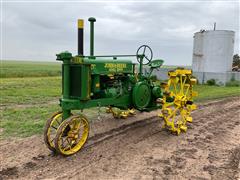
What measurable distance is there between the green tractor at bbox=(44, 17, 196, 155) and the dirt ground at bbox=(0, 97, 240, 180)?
0.29m

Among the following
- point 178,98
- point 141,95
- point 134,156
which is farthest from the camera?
point 178,98

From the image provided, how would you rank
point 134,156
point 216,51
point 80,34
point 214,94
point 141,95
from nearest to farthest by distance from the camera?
point 134,156 < point 80,34 < point 141,95 < point 214,94 < point 216,51

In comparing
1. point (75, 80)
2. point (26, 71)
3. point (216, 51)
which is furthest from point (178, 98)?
point (26, 71)

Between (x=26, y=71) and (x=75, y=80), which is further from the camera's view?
(x=26, y=71)

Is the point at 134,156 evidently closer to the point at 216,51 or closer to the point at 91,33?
the point at 91,33

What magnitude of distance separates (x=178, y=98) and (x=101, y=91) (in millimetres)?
2061

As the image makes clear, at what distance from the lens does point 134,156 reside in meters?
4.25

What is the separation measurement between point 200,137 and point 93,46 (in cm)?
297

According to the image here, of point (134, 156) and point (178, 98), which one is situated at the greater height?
point (178, 98)

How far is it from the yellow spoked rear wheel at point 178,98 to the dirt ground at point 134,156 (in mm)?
260

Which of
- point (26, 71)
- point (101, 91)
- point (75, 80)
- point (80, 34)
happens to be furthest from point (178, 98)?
point (26, 71)

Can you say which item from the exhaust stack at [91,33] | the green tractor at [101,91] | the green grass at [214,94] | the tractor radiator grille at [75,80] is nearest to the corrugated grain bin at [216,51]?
the green grass at [214,94]

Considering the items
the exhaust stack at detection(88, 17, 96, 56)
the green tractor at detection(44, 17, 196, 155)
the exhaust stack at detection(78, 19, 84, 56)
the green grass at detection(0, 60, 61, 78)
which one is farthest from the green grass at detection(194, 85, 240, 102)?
the green grass at detection(0, 60, 61, 78)

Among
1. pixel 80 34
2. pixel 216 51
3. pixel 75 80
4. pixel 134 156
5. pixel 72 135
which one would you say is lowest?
pixel 134 156
